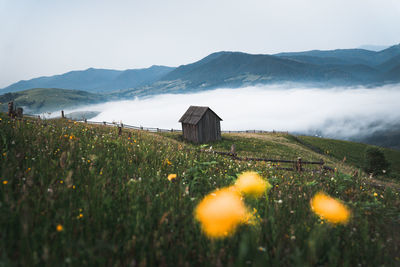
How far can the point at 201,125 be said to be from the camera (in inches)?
1742

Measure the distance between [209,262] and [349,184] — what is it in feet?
17.3

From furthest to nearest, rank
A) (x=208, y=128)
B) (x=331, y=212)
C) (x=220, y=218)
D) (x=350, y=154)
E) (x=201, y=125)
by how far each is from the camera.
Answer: (x=350, y=154)
(x=208, y=128)
(x=201, y=125)
(x=331, y=212)
(x=220, y=218)

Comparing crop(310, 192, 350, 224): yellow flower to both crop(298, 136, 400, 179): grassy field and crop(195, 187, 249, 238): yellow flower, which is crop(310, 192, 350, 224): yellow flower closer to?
crop(195, 187, 249, 238): yellow flower

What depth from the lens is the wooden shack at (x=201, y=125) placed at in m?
44.1

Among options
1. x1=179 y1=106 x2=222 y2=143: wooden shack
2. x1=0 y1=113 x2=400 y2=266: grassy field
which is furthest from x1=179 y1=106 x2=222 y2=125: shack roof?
x1=0 y1=113 x2=400 y2=266: grassy field

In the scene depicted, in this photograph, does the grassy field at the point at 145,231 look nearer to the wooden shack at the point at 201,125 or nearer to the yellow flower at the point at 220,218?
the yellow flower at the point at 220,218

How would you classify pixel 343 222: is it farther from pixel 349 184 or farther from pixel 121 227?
pixel 349 184

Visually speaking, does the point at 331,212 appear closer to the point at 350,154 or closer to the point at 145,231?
the point at 145,231

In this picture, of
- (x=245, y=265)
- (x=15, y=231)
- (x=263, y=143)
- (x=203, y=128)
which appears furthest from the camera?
(x=263, y=143)

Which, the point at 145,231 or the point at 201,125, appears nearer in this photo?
the point at 145,231

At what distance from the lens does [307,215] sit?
128 inches

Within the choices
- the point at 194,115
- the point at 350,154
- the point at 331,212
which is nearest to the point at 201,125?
the point at 194,115

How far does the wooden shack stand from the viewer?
145ft

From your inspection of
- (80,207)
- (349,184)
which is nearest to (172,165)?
(80,207)
